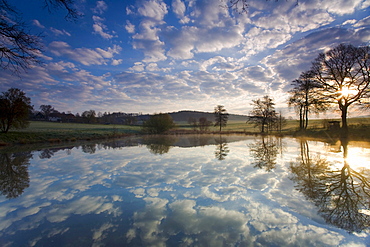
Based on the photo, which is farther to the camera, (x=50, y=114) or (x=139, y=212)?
(x=50, y=114)

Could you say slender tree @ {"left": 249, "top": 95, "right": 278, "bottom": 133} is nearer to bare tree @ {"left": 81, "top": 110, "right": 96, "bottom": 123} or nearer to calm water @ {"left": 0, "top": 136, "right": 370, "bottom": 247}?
calm water @ {"left": 0, "top": 136, "right": 370, "bottom": 247}

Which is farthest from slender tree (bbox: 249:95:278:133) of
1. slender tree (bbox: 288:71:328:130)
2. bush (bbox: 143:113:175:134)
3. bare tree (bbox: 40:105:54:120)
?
bare tree (bbox: 40:105:54:120)

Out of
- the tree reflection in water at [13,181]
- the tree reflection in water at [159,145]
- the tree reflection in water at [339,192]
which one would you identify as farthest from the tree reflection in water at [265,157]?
the tree reflection in water at [13,181]

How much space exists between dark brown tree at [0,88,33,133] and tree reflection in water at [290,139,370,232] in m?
30.6

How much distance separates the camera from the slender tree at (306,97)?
19656 mm

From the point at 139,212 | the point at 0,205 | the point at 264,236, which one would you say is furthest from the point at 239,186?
the point at 0,205

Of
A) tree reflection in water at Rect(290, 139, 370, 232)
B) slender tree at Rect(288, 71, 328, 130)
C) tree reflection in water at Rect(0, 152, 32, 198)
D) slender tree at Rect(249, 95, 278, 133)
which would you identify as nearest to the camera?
tree reflection in water at Rect(290, 139, 370, 232)

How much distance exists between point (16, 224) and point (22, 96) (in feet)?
93.1

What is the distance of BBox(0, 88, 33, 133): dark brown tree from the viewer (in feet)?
71.6

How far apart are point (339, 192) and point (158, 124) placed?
118 feet

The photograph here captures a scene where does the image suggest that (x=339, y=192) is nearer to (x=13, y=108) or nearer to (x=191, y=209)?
(x=191, y=209)

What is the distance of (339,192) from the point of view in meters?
4.11

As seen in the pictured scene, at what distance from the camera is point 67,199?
4.29 metres

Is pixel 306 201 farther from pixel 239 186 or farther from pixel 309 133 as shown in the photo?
pixel 309 133
